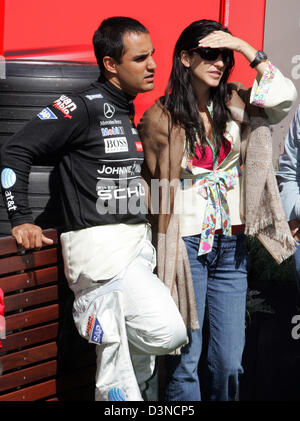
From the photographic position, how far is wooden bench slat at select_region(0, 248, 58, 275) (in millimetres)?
2872

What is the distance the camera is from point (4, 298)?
289 centimetres

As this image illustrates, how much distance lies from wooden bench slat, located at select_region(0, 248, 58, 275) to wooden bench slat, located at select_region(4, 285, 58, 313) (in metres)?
0.11

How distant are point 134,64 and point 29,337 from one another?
1250mm

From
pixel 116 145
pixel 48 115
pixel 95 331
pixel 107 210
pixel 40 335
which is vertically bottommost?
pixel 40 335

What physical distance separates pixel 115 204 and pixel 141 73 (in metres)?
0.57

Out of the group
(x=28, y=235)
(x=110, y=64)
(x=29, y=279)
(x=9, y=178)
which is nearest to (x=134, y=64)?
(x=110, y=64)

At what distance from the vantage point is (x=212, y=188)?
3.19 m

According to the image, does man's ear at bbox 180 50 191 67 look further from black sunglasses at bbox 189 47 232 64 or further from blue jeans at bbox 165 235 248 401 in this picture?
blue jeans at bbox 165 235 248 401

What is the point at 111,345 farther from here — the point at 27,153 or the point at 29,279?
the point at 27,153

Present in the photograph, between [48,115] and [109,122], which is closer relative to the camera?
[48,115]

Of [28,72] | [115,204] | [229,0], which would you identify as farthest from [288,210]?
[229,0]

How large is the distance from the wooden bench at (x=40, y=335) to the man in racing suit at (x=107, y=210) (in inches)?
5.5

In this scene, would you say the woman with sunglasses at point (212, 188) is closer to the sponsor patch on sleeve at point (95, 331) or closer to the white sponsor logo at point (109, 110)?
the white sponsor logo at point (109, 110)
